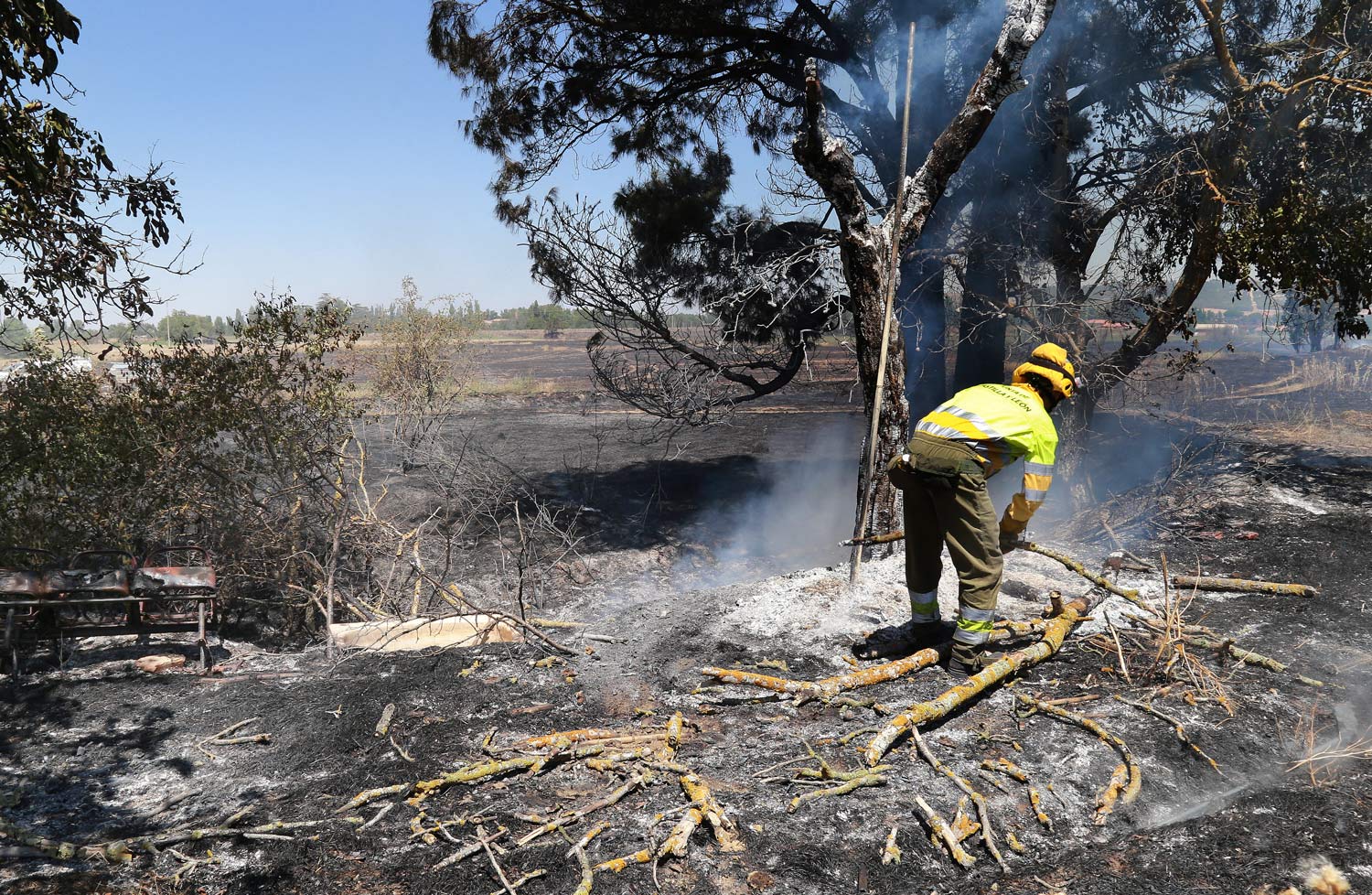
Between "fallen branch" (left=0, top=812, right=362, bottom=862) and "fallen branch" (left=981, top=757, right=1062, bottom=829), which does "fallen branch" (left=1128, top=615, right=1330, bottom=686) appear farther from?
"fallen branch" (left=0, top=812, right=362, bottom=862)

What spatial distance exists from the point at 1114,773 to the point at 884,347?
3.21 m

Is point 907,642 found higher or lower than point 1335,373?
lower

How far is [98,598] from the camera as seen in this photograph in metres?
5.15

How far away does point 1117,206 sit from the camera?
8.55 metres

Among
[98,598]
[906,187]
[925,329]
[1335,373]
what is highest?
[906,187]

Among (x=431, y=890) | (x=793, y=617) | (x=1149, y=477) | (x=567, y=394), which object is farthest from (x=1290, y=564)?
(x=567, y=394)

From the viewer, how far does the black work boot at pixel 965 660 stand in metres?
4.45

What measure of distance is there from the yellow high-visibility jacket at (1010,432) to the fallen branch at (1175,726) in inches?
39.4

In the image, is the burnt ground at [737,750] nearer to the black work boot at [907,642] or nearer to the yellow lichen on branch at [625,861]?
the yellow lichen on branch at [625,861]

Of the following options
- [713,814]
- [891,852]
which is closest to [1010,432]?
[891,852]

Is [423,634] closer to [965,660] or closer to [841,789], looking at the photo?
[841,789]

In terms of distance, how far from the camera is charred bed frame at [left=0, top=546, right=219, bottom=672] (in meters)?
5.04

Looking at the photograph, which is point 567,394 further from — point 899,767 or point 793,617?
point 899,767

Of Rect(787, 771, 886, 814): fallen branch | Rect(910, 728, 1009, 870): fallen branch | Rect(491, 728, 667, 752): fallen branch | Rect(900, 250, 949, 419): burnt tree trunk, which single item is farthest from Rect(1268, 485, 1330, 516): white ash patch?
Rect(491, 728, 667, 752): fallen branch
